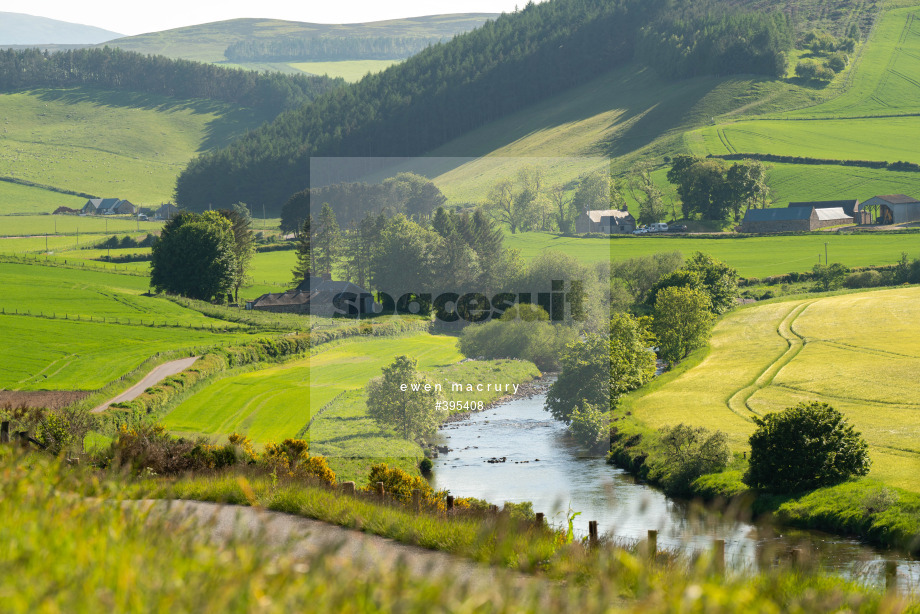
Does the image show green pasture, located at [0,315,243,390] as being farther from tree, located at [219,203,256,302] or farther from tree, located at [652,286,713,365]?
tree, located at [652,286,713,365]

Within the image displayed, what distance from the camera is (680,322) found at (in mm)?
74000

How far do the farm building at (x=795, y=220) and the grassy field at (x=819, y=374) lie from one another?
39.2 meters

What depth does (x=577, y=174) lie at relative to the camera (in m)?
151

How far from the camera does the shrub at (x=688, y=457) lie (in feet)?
139

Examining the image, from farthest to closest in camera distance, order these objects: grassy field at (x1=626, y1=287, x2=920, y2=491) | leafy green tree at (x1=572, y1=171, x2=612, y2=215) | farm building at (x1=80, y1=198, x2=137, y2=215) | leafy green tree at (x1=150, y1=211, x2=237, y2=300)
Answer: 1. farm building at (x1=80, y1=198, x2=137, y2=215)
2. leafy green tree at (x1=572, y1=171, x2=612, y2=215)
3. leafy green tree at (x1=150, y1=211, x2=237, y2=300)
4. grassy field at (x1=626, y1=287, x2=920, y2=491)

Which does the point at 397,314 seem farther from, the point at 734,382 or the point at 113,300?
the point at 734,382

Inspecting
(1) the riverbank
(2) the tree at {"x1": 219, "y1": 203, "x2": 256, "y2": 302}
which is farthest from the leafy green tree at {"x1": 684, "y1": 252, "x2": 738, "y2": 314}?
(2) the tree at {"x1": 219, "y1": 203, "x2": 256, "y2": 302}

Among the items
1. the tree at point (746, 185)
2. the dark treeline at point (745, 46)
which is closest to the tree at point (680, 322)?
the tree at point (746, 185)

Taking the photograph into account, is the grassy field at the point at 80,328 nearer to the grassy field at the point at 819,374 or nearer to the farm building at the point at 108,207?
the grassy field at the point at 819,374

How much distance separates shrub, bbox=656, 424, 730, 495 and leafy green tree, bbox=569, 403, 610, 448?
23.3ft

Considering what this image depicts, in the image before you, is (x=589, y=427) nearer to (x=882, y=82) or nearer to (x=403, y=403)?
(x=403, y=403)

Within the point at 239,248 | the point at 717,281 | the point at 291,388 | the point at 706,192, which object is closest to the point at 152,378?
the point at 291,388

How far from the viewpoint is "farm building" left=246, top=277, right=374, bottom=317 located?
92.7 meters

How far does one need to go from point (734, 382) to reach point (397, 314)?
33956mm
